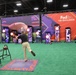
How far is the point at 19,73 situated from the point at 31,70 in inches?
17.0

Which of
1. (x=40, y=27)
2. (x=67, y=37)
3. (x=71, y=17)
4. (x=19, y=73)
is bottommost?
(x=19, y=73)

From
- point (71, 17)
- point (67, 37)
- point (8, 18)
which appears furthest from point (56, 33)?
point (8, 18)

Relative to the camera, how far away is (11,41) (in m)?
15.2

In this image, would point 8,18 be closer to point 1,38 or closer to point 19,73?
point 1,38

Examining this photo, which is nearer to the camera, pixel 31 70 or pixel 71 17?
pixel 31 70

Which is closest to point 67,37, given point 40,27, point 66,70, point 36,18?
point 40,27

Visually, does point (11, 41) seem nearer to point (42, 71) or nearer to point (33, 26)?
point (33, 26)

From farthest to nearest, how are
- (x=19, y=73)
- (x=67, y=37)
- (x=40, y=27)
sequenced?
(x=40, y=27) → (x=67, y=37) → (x=19, y=73)

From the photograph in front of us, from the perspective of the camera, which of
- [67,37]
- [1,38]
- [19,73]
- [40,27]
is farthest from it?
[1,38]

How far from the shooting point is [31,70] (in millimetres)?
4379

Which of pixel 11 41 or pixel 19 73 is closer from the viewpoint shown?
pixel 19 73

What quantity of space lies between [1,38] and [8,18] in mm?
2504

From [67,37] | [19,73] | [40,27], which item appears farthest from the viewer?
[40,27]

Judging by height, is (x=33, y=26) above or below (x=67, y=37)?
above
